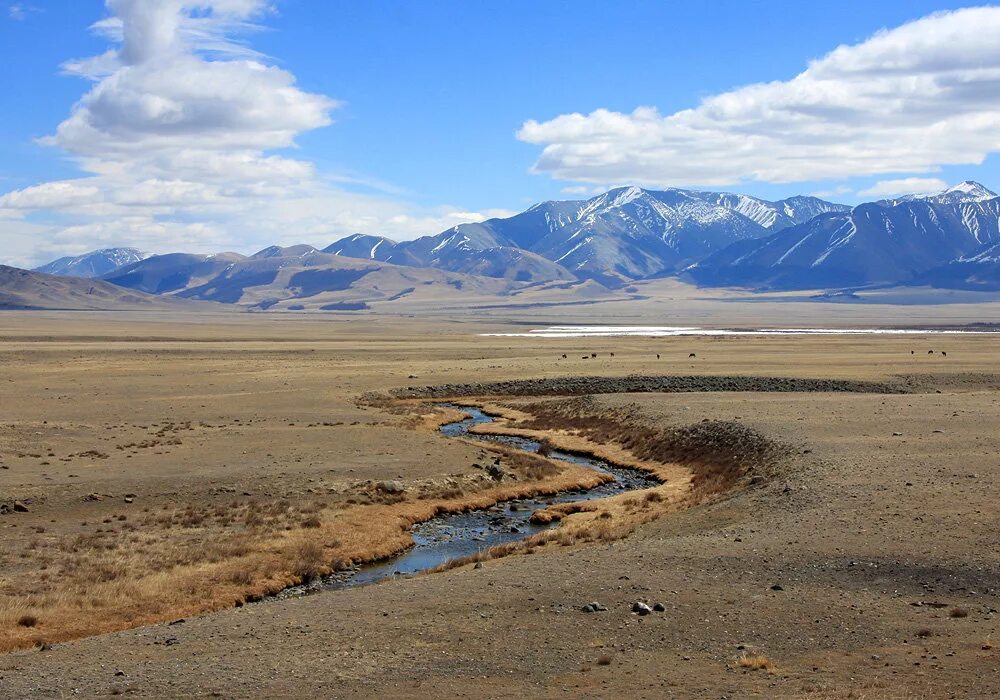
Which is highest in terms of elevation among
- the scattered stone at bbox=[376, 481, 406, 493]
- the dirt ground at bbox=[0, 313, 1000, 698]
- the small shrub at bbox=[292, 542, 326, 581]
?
the dirt ground at bbox=[0, 313, 1000, 698]

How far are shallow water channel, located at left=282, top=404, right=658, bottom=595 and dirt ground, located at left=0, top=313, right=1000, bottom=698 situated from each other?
261 centimetres

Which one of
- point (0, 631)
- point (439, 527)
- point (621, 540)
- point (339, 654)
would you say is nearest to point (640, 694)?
point (339, 654)

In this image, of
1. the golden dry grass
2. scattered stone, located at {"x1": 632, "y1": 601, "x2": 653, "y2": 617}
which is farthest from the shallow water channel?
scattered stone, located at {"x1": 632, "y1": 601, "x2": 653, "y2": 617}

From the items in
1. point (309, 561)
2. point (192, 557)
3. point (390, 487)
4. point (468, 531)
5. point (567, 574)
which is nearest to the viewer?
point (567, 574)

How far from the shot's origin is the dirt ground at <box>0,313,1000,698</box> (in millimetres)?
13688

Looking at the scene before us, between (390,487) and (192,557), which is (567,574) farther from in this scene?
(390,487)

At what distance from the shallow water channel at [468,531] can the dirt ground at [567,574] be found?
2.61 metres

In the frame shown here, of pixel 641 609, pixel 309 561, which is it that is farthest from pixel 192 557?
pixel 641 609

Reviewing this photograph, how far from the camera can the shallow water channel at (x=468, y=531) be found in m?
23.5

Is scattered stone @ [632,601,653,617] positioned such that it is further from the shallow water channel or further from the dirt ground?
the shallow water channel

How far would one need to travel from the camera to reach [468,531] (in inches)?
1121

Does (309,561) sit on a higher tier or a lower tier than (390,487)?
lower

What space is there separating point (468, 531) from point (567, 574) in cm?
989

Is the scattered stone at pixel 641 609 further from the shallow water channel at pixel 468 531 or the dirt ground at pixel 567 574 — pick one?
the shallow water channel at pixel 468 531
